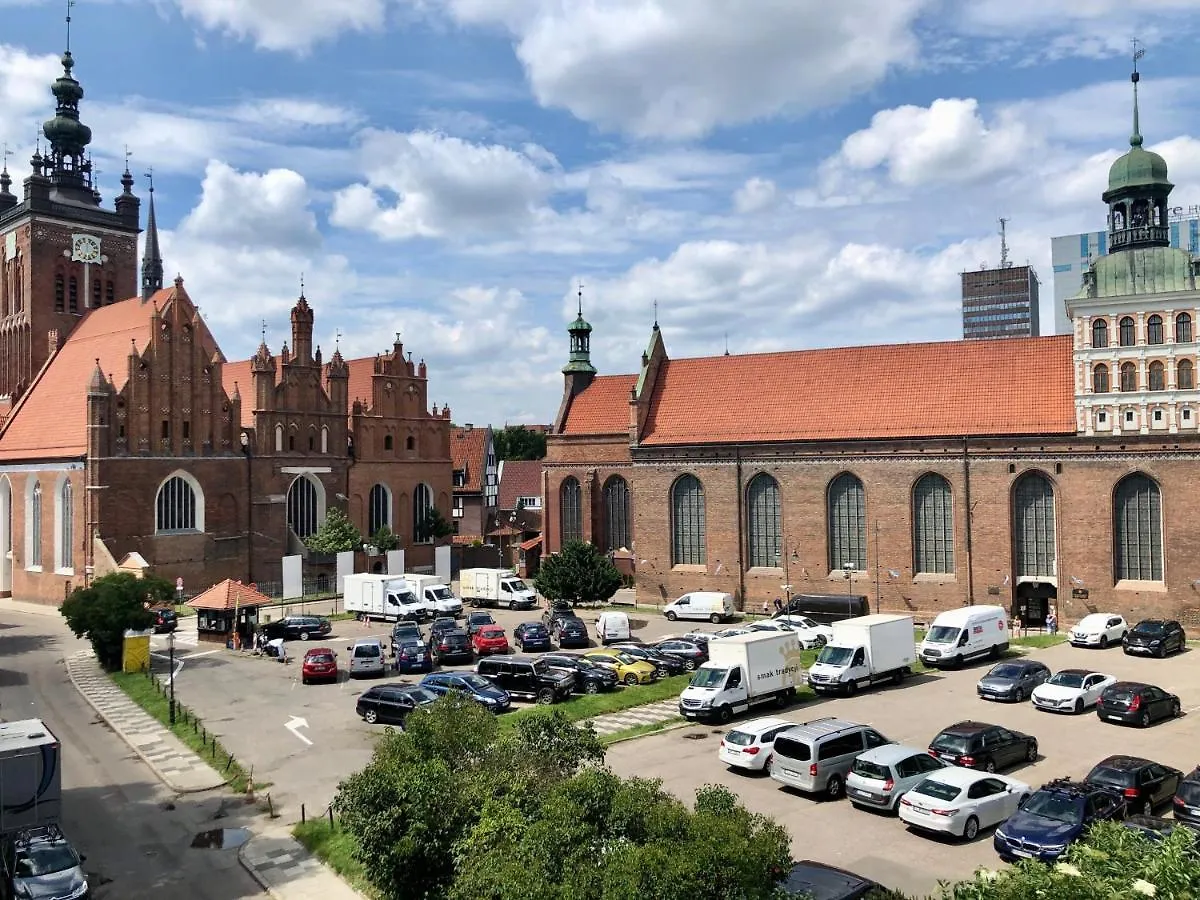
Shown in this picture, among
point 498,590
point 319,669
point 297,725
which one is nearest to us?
point 297,725

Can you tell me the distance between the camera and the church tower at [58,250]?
71312 mm

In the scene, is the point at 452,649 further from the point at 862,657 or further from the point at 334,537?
the point at 334,537

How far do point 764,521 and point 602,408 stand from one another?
1653 cm

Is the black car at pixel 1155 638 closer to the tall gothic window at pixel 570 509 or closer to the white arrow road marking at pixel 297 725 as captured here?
the white arrow road marking at pixel 297 725

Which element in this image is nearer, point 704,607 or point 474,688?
point 474,688

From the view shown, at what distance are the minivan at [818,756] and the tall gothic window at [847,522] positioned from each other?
2957 cm

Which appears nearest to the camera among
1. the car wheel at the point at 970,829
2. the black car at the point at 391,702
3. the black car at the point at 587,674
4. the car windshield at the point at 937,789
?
the car wheel at the point at 970,829

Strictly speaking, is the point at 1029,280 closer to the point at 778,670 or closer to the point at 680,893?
the point at 778,670

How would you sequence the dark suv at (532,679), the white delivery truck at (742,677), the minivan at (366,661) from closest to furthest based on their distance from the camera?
the white delivery truck at (742,677) → the dark suv at (532,679) → the minivan at (366,661)

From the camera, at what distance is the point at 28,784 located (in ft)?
64.0

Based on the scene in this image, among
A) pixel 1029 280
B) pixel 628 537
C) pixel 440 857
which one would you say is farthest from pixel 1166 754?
pixel 1029 280

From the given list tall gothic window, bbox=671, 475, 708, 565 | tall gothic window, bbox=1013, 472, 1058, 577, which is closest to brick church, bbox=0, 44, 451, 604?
tall gothic window, bbox=671, 475, 708, 565

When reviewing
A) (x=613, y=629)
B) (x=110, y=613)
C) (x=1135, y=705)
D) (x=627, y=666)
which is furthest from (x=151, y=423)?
(x=1135, y=705)

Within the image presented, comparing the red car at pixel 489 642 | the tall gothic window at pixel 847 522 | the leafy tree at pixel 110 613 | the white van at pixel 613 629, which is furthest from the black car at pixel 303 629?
the tall gothic window at pixel 847 522
